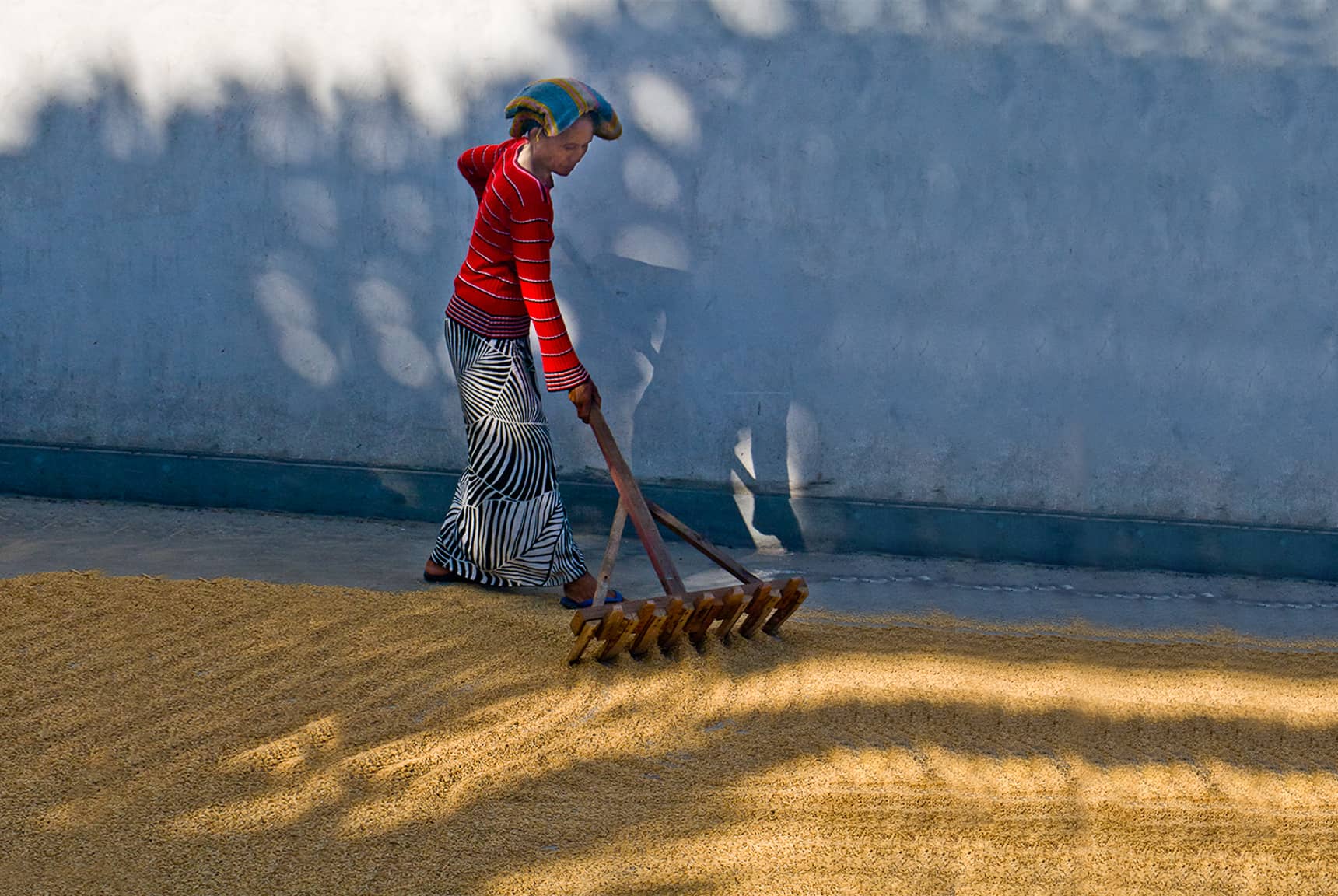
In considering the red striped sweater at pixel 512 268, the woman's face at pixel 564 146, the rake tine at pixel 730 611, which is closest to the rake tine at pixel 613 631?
the rake tine at pixel 730 611

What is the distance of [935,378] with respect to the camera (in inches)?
218

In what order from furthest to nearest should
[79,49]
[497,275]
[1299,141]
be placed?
[79,49] < [1299,141] < [497,275]

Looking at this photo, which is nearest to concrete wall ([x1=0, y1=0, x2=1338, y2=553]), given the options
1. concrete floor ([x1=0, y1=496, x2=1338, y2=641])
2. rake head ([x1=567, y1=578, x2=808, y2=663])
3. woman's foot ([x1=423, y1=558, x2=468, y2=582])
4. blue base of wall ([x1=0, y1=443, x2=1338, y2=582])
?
blue base of wall ([x1=0, y1=443, x2=1338, y2=582])

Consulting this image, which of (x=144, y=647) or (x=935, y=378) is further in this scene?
(x=935, y=378)

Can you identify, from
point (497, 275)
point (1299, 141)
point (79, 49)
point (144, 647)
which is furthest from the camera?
point (79, 49)

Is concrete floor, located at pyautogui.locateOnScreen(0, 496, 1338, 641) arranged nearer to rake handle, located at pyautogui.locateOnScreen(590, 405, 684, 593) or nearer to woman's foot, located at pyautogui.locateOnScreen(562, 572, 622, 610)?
woman's foot, located at pyautogui.locateOnScreen(562, 572, 622, 610)

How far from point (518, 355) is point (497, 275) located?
306mm

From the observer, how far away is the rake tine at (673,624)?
3941 millimetres

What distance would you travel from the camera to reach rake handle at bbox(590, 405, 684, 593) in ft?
13.4

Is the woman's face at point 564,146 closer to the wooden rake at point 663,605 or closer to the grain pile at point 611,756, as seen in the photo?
the wooden rake at point 663,605

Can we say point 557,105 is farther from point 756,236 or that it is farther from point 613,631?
point 613,631

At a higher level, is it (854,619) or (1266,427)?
(1266,427)

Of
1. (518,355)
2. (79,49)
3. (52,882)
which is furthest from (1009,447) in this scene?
(79,49)

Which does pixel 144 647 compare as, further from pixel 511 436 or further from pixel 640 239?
pixel 640 239
